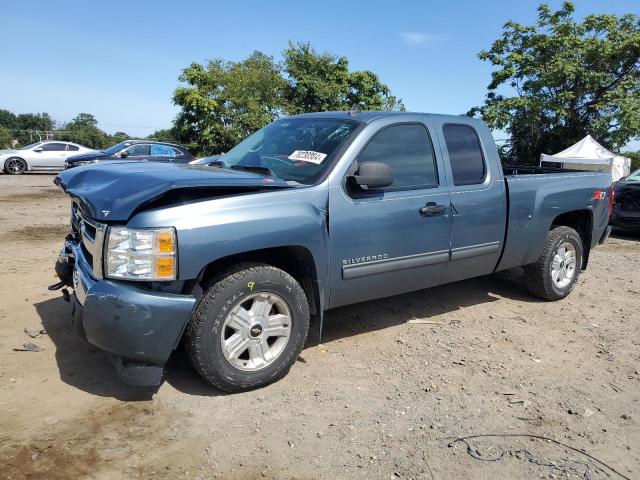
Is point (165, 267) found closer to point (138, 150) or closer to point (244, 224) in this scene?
point (244, 224)

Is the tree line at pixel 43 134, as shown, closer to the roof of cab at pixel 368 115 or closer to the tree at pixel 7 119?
the tree at pixel 7 119

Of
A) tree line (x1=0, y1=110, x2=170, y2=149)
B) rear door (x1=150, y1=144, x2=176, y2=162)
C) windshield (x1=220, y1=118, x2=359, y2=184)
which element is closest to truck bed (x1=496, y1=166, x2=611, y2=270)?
windshield (x1=220, y1=118, x2=359, y2=184)

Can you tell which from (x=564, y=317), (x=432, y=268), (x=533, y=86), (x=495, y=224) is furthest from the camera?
(x=533, y=86)

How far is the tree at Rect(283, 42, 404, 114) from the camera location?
82.7ft

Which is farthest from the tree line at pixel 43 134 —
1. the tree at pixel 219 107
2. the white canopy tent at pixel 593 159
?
the white canopy tent at pixel 593 159

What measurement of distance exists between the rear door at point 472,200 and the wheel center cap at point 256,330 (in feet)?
6.18

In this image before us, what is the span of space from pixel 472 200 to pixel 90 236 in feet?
10.00

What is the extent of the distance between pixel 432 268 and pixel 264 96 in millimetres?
24613

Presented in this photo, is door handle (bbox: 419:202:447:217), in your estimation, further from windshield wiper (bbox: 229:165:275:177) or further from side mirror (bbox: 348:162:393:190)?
windshield wiper (bbox: 229:165:275:177)

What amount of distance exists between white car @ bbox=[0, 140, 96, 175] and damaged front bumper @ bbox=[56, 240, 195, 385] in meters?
→ 21.0

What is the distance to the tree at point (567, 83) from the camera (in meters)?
21.2

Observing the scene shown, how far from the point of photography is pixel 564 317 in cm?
530

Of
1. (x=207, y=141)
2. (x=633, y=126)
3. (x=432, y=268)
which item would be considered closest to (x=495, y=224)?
(x=432, y=268)

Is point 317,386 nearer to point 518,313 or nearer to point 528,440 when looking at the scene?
point 528,440
